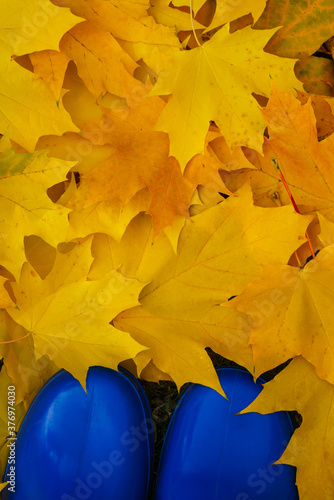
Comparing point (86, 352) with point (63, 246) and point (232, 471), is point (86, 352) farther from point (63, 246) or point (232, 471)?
point (232, 471)

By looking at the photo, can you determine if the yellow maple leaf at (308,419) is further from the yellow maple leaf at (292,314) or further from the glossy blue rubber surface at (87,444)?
the glossy blue rubber surface at (87,444)

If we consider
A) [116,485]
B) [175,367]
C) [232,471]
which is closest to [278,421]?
[232,471]

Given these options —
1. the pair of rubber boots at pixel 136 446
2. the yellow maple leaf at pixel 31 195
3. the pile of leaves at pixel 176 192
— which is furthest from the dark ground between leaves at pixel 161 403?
the yellow maple leaf at pixel 31 195

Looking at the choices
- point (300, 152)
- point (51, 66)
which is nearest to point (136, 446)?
point (300, 152)

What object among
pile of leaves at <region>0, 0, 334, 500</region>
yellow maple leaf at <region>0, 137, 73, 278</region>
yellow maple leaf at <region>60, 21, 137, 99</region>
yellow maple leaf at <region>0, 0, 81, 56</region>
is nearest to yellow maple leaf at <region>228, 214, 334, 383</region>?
pile of leaves at <region>0, 0, 334, 500</region>

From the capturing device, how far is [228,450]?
103 cm

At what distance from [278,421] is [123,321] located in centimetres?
48

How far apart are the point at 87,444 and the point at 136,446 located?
126 mm

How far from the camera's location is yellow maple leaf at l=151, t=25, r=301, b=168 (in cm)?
79

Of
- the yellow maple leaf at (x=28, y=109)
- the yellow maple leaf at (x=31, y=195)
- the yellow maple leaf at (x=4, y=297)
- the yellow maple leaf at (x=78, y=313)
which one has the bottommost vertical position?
the yellow maple leaf at (x=78, y=313)

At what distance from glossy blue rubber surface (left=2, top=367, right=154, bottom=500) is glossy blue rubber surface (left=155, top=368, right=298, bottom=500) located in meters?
0.10

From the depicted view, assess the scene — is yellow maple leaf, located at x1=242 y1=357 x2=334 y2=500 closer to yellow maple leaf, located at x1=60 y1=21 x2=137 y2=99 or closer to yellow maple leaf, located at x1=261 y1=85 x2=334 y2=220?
yellow maple leaf, located at x1=261 y1=85 x2=334 y2=220

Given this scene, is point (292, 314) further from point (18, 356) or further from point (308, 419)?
point (18, 356)

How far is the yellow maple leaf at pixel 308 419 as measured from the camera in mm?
859
